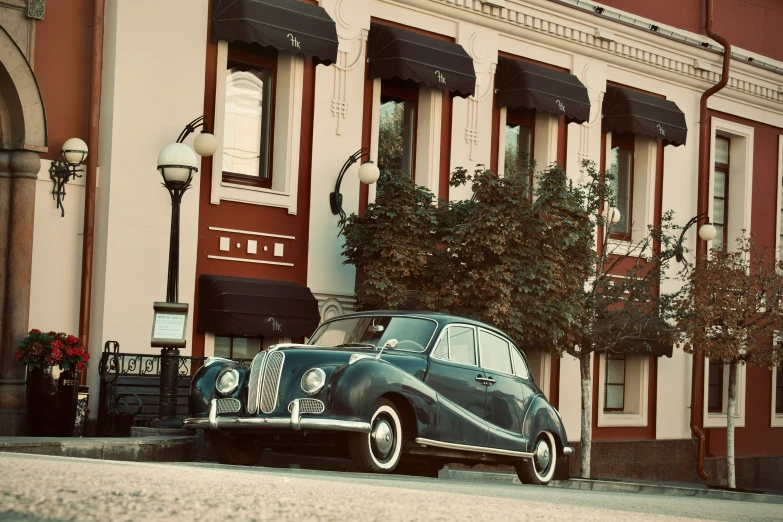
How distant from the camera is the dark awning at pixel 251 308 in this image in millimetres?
16531

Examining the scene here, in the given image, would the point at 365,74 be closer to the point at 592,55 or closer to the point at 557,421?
the point at 592,55

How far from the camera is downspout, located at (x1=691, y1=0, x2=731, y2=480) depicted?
80.3 feet

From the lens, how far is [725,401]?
1018 inches

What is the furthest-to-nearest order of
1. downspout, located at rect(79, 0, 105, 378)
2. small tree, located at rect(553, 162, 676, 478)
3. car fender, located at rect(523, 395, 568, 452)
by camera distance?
small tree, located at rect(553, 162, 676, 478), downspout, located at rect(79, 0, 105, 378), car fender, located at rect(523, 395, 568, 452)

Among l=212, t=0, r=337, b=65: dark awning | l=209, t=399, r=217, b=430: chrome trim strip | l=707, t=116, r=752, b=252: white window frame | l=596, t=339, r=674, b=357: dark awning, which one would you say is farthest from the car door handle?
l=707, t=116, r=752, b=252: white window frame

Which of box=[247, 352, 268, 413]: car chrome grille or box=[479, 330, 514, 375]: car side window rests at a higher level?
box=[479, 330, 514, 375]: car side window

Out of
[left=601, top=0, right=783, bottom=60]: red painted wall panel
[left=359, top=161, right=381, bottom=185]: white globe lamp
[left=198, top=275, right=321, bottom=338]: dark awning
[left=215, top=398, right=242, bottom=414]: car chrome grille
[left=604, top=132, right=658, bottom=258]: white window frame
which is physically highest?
[left=601, top=0, right=783, bottom=60]: red painted wall panel

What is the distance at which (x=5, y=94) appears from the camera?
15.4 meters

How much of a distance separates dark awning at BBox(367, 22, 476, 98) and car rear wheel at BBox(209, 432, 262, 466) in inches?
321

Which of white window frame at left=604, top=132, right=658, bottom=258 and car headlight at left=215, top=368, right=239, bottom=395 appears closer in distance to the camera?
car headlight at left=215, top=368, right=239, bottom=395

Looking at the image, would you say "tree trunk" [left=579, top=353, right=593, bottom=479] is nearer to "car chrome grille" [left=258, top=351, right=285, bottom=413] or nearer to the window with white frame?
the window with white frame

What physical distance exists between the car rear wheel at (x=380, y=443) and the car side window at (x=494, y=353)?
A: 1967 mm

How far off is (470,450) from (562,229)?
5.77m

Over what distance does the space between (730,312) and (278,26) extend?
9.22 metres
